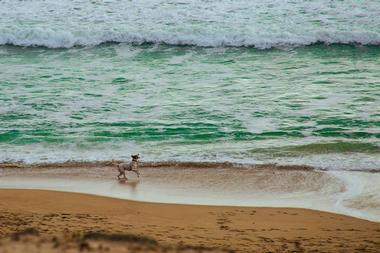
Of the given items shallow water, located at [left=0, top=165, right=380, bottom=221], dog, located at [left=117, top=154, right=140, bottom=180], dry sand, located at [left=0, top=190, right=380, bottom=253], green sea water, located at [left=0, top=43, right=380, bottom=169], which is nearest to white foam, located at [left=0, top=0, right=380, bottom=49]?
green sea water, located at [left=0, top=43, right=380, bottom=169]

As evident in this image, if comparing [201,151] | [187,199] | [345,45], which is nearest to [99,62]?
[345,45]

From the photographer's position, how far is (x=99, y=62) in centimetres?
2053

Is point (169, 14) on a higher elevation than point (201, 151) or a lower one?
higher

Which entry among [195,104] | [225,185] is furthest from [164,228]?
[195,104]

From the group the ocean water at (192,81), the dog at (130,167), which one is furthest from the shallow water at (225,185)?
the ocean water at (192,81)

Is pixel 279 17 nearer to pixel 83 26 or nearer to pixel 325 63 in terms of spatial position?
pixel 325 63

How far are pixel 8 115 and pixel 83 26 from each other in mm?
8667

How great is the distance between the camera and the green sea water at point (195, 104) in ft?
43.1

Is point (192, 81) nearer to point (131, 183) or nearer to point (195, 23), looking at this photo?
point (195, 23)

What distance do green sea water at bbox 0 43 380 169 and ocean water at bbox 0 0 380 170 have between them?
34 millimetres

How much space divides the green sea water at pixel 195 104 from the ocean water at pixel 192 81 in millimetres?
34

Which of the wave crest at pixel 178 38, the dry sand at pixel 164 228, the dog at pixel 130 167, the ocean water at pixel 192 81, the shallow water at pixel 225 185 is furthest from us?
the wave crest at pixel 178 38

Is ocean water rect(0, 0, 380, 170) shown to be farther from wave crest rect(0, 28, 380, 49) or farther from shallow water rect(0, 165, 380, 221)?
shallow water rect(0, 165, 380, 221)

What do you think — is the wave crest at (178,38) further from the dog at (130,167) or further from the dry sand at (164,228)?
the dry sand at (164,228)
